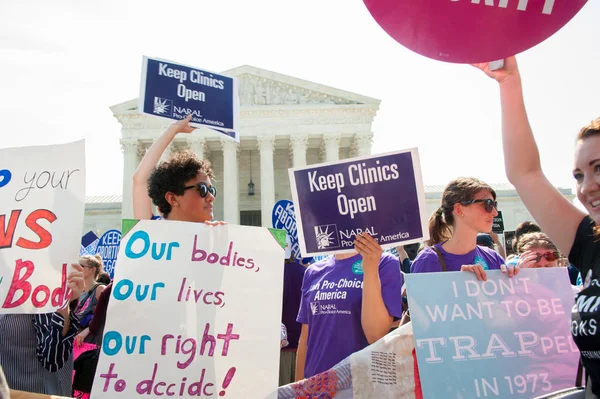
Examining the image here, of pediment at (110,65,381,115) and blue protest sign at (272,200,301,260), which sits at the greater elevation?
pediment at (110,65,381,115)

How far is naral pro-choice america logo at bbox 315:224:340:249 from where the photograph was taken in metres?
2.77

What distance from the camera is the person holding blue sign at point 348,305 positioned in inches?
108

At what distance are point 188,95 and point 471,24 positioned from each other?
10.6 feet

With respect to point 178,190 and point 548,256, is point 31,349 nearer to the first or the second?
point 178,190

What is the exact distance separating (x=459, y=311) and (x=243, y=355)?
105 centimetres

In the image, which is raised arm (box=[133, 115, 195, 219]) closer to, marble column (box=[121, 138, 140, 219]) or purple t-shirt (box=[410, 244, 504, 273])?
purple t-shirt (box=[410, 244, 504, 273])

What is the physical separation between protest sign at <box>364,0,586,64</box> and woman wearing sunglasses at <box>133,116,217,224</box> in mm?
1672

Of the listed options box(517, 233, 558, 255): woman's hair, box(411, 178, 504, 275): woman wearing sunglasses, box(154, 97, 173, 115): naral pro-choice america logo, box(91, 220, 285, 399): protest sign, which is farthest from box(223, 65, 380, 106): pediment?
box(91, 220, 285, 399): protest sign

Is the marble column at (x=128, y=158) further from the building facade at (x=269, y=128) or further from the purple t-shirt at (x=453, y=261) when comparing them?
the purple t-shirt at (x=453, y=261)

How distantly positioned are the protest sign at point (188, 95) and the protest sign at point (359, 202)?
1.94 metres

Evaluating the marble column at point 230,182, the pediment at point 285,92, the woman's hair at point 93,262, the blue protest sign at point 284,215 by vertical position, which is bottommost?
the woman's hair at point 93,262

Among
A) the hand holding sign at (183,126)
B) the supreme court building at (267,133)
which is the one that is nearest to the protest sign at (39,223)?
the hand holding sign at (183,126)

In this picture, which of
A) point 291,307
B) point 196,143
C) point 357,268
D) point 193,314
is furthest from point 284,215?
point 196,143

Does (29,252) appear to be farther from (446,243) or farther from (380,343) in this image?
(446,243)
